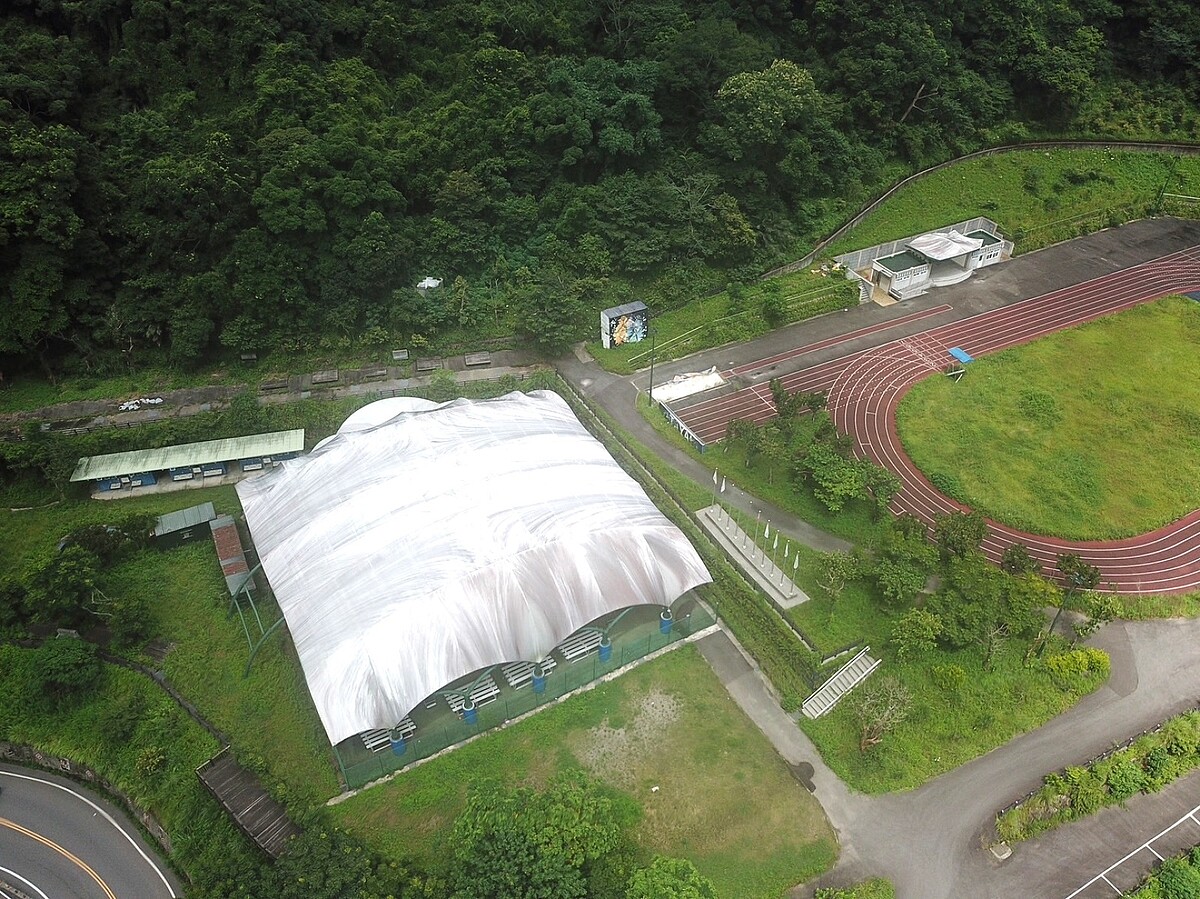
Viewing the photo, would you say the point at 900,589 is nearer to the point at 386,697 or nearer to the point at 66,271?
the point at 386,697

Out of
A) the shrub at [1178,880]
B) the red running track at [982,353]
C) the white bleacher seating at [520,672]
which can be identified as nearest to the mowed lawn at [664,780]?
the white bleacher seating at [520,672]

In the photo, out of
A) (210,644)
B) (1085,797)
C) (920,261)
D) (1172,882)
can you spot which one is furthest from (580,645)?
(920,261)

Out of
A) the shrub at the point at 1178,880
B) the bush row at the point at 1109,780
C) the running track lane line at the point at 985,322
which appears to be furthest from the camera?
the running track lane line at the point at 985,322

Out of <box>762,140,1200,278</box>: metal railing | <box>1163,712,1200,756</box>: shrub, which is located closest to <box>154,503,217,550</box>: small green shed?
<box>1163,712,1200,756</box>: shrub

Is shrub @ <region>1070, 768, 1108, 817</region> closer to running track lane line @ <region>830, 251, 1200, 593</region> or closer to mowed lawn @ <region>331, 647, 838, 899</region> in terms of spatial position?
mowed lawn @ <region>331, 647, 838, 899</region>

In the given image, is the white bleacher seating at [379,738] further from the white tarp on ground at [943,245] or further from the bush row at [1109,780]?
the white tarp on ground at [943,245]

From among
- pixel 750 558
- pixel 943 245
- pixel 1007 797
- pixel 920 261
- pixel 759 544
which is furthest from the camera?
pixel 943 245

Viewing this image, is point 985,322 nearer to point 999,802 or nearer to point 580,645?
point 999,802
